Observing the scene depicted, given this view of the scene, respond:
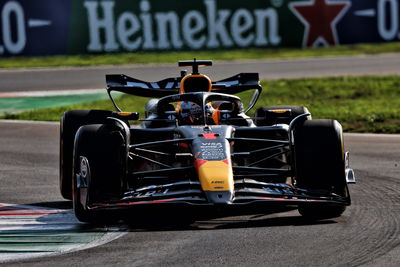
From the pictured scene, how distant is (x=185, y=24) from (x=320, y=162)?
1953 centimetres

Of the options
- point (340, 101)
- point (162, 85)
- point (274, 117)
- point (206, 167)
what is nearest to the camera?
point (206, 167)

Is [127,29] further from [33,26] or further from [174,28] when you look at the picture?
[33,26]

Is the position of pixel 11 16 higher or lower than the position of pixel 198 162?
lower

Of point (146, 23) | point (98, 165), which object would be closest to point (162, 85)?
point (98, 165)

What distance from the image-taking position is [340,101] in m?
19.3

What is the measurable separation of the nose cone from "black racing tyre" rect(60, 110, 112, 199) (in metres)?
2.37

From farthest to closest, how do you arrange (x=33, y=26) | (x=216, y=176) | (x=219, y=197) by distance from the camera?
(x=33, y=26)
(x=216, y=176)
(x=219, y=197)

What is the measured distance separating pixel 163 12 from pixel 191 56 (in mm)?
1724

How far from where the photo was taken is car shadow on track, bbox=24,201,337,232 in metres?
8.32

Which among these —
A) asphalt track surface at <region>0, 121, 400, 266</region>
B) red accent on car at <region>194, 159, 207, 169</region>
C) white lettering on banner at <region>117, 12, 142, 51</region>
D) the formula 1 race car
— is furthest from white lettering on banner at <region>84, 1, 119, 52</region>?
red accent on car at <region>194, 159, 207, 169</region>

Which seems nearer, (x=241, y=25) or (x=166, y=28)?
(x=166, y=28)

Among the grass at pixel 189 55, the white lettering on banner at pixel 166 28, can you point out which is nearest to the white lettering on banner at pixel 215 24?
the grass at pixel 189 55

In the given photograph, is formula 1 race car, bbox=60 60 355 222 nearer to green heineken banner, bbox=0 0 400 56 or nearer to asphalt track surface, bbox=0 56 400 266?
asphalt track surface, bbox=0 56 400 266

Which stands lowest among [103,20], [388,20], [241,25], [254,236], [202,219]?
[388,20]
